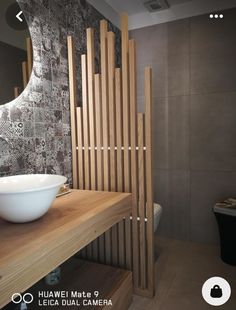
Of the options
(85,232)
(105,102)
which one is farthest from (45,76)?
(85,232)

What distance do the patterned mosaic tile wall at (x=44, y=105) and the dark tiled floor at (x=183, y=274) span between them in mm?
1160

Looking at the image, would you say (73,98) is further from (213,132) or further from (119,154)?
(213,132)

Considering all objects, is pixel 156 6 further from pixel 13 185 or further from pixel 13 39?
pixel 13 185

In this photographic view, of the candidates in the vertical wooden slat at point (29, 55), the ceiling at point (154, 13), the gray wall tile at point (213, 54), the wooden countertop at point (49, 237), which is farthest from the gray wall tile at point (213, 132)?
the vertical wooden slat at point (29, 55)

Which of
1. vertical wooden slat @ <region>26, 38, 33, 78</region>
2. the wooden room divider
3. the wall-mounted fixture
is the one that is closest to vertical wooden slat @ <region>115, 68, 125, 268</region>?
the wooden room divider

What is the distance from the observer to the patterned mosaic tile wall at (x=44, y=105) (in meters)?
1.53

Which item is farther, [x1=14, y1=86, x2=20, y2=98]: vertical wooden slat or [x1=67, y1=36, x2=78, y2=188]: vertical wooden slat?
[x1=67, y1=36, x2=78, y2=188]: vertical wooden slat

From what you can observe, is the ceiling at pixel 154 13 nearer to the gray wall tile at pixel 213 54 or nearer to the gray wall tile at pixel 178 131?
the gray wall tile at pixel 213 54

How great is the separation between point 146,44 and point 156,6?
1.28 ft

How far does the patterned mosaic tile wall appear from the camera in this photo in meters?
1.53

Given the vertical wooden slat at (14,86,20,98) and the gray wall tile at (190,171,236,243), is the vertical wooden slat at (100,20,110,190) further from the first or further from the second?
the gray wall tile at (190,171,236,243)

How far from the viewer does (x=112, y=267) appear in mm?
1850

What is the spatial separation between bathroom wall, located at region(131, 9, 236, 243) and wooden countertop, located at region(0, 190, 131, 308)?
4.64 ft

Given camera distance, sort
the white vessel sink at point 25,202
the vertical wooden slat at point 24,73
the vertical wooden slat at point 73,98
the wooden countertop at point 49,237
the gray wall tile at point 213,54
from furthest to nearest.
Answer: the gray wall tile at point 213,54 < the vertical wooden slat at point 73,98 < the vertical wooden slat at point 24,73 < the white vessel sink at point 25,202 < the wooden countertop at point 49,237
